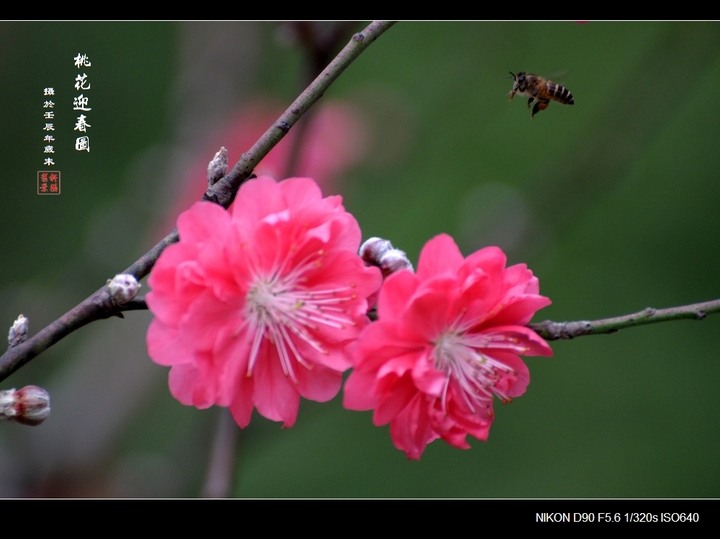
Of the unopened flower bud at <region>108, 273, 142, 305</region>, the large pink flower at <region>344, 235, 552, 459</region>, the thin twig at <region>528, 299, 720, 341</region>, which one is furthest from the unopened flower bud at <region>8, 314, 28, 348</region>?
the thin twig at <region>528, 299, 720, 341</region>

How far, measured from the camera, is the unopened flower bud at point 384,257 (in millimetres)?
753

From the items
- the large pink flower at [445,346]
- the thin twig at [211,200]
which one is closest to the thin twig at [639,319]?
the large pink flower at [445,346]

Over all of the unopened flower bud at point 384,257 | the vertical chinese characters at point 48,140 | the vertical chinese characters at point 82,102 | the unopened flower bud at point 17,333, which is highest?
the vertical chinese characters at point 82,102

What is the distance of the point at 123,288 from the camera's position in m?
0.68

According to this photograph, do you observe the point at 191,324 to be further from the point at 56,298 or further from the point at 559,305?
the point at 559,305

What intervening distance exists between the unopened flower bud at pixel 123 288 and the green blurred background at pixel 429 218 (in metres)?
0.39

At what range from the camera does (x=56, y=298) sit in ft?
4.68

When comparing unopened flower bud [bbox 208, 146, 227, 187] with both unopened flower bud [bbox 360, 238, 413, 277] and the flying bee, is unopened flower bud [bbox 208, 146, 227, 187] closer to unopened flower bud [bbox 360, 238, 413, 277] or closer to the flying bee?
unopened flower bud [bbox 360, 238, 413, 277]

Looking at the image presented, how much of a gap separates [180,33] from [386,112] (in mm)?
671

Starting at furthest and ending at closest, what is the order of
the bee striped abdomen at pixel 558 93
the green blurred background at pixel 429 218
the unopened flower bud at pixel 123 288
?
the green blurred background at pixel 429 218
the bee striped abdomen at pixel 558 93
the unopened flower bud at pixel 123 288

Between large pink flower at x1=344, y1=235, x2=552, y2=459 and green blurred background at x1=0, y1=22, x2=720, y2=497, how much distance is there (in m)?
0.32

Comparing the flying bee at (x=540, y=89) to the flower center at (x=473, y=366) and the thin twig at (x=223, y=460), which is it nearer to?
the flower center at (x=473, y=366)

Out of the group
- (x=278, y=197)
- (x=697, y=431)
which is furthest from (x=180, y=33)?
(x=697, y=431)

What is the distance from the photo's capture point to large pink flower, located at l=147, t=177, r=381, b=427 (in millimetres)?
684
